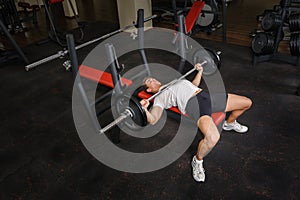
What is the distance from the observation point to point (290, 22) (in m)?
2.20

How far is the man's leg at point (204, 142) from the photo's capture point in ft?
4.19

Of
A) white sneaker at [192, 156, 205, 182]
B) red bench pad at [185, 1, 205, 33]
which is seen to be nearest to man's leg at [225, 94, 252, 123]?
white sneaker at [192, 156, 205, 182]

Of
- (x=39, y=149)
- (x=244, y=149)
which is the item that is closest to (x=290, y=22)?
(x=244, y=149)

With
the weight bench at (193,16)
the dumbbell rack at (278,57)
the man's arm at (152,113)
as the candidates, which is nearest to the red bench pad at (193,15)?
the weight bench at (193,16)

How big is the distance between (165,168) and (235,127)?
61 cm

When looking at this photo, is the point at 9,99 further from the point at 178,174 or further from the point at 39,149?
the point at 178,174

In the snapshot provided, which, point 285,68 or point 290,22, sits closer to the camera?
point 290,22

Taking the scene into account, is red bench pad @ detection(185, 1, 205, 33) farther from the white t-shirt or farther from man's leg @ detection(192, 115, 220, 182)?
man's leg @ detection(192, 115, 220, 182)

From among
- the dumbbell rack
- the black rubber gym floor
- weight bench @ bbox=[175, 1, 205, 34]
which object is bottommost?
the black rubber gym floor

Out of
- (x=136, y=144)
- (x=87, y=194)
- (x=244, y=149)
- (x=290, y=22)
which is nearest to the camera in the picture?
(x=87, y=194)

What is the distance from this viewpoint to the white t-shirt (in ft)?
4.65

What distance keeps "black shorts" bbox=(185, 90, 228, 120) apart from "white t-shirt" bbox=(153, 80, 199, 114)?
0.03 meters

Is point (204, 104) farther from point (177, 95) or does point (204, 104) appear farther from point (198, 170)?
point (198, 170)

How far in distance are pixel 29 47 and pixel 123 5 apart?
1.58 meters
